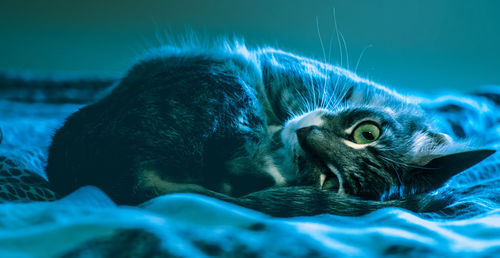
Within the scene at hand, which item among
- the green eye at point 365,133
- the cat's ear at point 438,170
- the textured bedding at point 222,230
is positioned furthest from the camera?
the green eye at point 365,133

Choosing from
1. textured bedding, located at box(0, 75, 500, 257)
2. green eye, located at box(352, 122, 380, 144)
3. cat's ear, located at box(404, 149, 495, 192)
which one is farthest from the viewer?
green eye, located at box(352, 122, 380, 144)

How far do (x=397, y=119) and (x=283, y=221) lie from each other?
455 millimetres

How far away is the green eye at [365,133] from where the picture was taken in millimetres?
827

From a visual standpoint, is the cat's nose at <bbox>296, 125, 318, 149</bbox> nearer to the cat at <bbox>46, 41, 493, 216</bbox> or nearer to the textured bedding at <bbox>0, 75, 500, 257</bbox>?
the cat at <bbox>46, 41, 493, 216</bbox>

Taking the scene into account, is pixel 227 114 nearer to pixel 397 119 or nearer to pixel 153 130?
pixel 153 130

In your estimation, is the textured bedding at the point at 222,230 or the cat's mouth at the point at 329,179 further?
the cat's mouth at the point at 329,179

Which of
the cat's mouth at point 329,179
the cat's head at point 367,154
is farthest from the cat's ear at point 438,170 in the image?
the cat's mouth at point 329,179

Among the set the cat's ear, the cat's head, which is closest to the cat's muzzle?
the cat's head

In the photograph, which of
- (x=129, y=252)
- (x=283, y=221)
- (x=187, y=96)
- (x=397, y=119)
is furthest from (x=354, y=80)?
(x=129, y=252)

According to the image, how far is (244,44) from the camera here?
1.08 meters

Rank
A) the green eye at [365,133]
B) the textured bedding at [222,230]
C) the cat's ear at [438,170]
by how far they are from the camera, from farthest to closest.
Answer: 1. the green eye at [365,133]
2. the cat's ear at [438,170]
3. the textured bedding at [222,230]

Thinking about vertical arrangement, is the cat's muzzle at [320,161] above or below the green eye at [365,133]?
below

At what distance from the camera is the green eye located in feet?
2.71

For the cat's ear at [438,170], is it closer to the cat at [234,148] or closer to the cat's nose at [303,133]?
the cat at [234,148]
